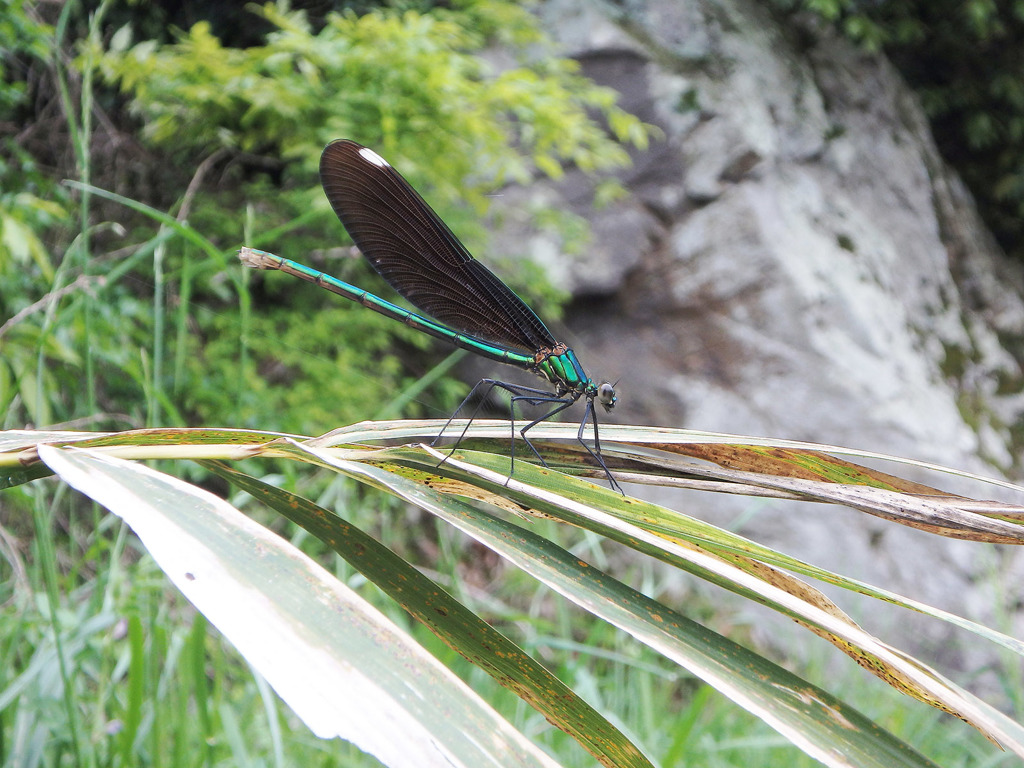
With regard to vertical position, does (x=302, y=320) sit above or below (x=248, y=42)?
below

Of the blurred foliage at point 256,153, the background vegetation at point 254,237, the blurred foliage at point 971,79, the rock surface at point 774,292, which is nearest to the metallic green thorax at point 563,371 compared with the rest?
the background vegetation at point 254,237

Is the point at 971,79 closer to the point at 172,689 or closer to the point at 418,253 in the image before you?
the point at 418,253

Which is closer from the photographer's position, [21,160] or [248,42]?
[21,160]

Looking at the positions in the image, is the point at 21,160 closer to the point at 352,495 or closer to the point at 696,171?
the point at 352,495

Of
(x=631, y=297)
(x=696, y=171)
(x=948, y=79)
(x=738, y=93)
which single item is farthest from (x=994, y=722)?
(x=948, y=79)

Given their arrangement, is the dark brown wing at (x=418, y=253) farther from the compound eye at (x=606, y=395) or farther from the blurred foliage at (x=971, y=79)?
the blurred foliage at (x=971, y=79)

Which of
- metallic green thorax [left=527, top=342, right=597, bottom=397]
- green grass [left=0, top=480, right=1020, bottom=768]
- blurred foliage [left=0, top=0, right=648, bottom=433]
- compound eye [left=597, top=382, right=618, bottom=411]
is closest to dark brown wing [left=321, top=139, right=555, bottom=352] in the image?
metallic green thorax [left=527, top=342, right=597, bottom=397]

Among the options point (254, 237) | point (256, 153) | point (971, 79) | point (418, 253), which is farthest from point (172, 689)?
point (971, 79)
